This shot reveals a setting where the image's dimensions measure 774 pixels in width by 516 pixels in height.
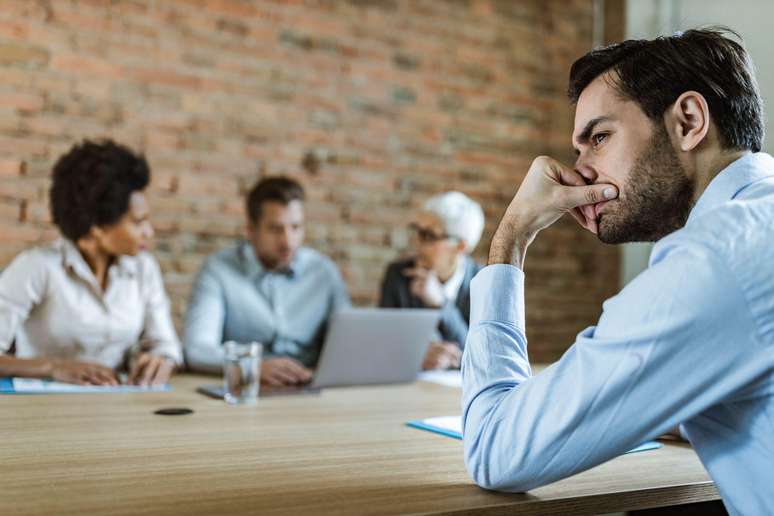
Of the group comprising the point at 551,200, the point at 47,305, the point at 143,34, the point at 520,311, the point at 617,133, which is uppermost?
the point at 143,34

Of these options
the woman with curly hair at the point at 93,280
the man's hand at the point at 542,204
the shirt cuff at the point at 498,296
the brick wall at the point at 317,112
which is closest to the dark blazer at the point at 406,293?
the brick wall at the point at 317,112

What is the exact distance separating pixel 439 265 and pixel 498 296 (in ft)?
6.36

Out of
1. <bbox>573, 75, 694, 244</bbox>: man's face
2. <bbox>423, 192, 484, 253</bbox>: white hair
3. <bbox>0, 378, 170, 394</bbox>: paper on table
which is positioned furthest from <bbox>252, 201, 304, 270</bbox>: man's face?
<bbox>573, 75, 694, 244</bbox>: man's face

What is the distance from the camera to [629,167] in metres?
1.14

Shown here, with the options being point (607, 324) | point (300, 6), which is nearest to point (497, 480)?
point (607, 324)

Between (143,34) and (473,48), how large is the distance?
1.76m

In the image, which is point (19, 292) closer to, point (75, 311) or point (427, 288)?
point (75, 311)

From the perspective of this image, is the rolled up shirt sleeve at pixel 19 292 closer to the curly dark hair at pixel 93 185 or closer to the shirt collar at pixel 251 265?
the curly dark hair at pixel 93 185

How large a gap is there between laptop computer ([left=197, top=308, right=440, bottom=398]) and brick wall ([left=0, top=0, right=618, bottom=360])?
1.71 metres

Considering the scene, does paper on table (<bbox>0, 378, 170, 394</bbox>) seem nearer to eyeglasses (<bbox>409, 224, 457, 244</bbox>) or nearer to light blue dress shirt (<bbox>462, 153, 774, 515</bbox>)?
light blue dress shirt (<bbox>462, 153, 774, 515</bbox>)

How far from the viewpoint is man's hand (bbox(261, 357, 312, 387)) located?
2.04m

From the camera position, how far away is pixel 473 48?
4.27m

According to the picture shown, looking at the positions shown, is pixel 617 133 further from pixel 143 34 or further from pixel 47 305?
pixel 143 34

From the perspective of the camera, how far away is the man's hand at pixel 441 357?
2.46m
